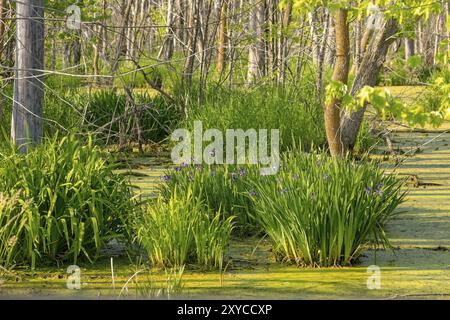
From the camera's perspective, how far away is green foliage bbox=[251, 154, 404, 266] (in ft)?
18.4

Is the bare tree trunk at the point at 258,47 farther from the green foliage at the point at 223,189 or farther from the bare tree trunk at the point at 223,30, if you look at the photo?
the green foliage at the point at 223,189

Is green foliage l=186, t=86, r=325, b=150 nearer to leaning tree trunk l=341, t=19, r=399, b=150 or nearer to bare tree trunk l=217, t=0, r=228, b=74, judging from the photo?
leaning tree trunk l=341, t=19, r=399, b=150

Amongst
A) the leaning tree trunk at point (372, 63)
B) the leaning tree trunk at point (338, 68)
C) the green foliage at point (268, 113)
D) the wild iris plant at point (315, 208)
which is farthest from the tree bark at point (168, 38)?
the wild iris plant at point (315, 208)

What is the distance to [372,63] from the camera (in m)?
9.28

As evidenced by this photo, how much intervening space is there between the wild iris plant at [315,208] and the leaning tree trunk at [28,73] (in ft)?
4.13

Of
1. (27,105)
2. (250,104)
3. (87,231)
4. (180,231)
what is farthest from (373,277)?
(250,104)

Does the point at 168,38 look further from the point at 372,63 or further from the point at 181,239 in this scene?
the point at 181,239

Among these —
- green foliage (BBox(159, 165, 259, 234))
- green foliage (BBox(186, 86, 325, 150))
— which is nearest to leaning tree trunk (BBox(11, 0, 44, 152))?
green foliage (BBox(159, 165, 259, 234))

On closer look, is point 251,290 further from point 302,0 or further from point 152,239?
point 302,0

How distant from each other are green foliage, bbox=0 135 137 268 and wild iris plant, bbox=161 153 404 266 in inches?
18.2

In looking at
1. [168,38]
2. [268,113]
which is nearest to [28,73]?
[268,113]

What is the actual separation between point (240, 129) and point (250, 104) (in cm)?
69

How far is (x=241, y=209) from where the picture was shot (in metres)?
6.60

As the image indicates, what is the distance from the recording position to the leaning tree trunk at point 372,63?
357 inches
